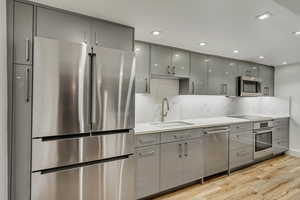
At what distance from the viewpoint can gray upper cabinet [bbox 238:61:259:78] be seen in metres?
4.06

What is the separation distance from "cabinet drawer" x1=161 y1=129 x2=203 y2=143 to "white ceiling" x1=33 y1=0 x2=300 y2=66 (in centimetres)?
138

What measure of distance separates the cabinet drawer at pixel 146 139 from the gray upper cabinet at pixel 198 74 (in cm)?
126

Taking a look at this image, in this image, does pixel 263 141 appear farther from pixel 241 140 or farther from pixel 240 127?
pixel 240 127

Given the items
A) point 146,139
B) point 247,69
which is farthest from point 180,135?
point 247,69

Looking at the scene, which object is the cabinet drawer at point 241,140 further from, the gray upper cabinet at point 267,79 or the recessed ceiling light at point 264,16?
the recessed ceiling light at point 264,16

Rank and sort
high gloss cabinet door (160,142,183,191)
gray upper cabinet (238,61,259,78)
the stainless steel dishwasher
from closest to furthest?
1. high gloss cabinet door (160,142,183,191)
2. the stainless steel dishwasher
3. gray upper cabinet (238,61,259,78)

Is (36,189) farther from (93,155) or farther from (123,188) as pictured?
(123,188)

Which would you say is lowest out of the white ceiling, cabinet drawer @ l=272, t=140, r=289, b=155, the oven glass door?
cabinet drawer @ l=272, t=140, r=289, b=155

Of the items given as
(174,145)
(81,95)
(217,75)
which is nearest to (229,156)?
(174,145)

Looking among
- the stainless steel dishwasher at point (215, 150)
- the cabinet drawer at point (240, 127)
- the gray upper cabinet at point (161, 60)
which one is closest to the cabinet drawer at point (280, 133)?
the cabinet drawer at point (240, 127)

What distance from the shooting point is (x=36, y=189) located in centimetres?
166

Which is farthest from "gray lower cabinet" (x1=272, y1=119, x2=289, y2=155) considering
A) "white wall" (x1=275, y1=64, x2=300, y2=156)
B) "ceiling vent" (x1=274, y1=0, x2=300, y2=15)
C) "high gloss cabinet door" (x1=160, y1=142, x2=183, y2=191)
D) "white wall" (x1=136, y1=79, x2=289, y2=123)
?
"ceiling vent" (x1=274, y1=0, x2=300, y2=15)

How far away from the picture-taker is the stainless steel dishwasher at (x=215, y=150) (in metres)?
2.92

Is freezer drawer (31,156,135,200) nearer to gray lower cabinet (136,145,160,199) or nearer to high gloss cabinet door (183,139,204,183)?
gray lower cabinet (136,145,160,199)
